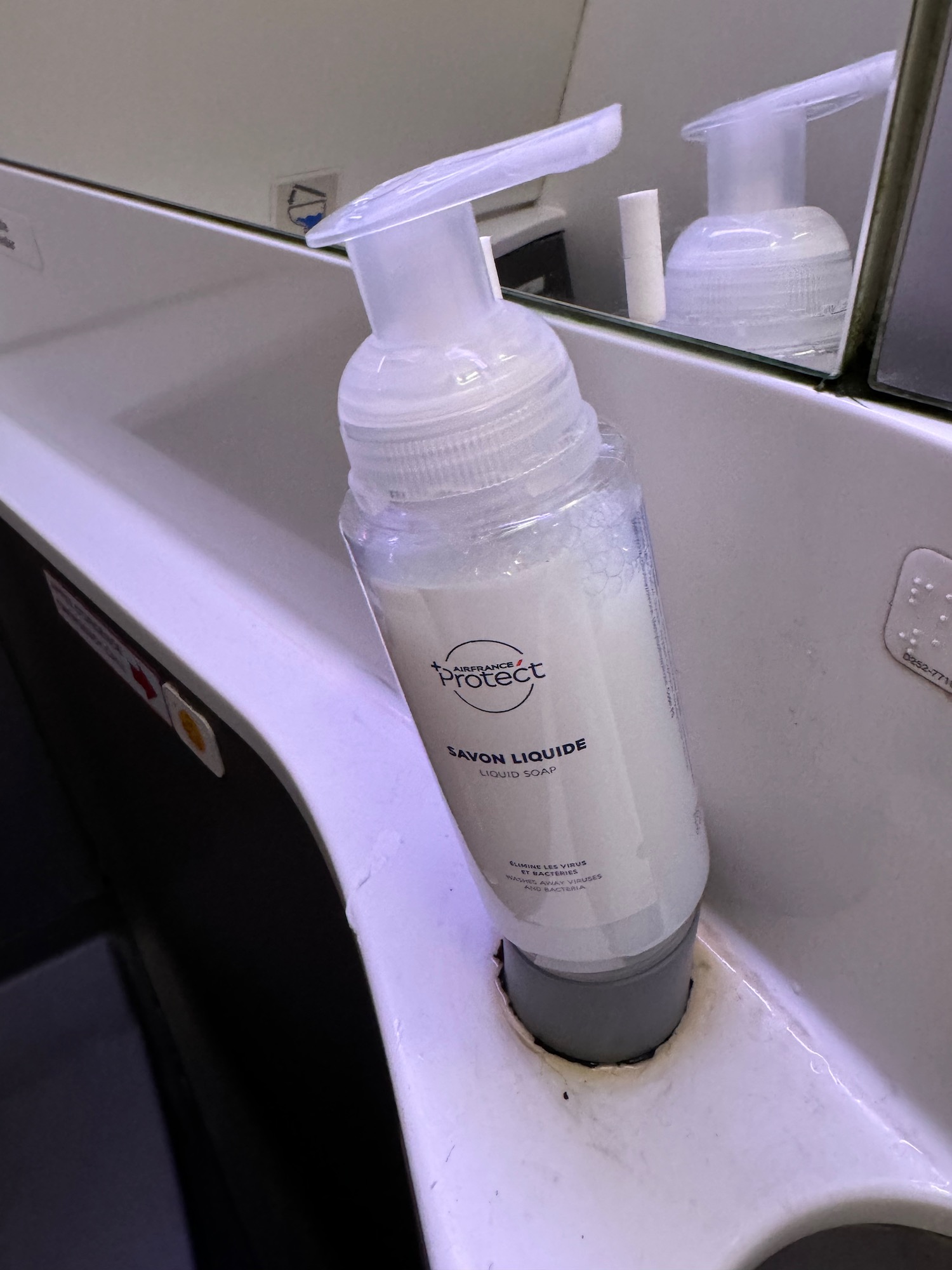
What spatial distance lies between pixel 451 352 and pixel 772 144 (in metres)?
0.14

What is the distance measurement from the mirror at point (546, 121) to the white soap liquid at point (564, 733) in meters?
0.08

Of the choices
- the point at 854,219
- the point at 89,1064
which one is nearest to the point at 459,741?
the point at 854,219

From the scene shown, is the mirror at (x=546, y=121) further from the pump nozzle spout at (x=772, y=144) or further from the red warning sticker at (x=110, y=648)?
the red warning sticker at (x=110, y=648)

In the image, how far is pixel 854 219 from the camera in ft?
0.76

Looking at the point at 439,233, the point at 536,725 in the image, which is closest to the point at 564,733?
the point at 536,725

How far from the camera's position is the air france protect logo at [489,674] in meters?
0.20

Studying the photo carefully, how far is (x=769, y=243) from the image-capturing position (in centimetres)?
25

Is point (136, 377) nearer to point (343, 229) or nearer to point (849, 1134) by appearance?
point (343, 229)

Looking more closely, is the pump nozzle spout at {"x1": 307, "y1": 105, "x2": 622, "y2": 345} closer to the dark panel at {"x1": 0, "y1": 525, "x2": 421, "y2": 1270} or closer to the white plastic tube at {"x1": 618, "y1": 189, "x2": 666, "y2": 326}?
the white plastic tube at {"x1": 618, "y1": 189, "x2": 666, "y2": 326}

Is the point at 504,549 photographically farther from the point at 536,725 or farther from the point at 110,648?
the point at 110,648

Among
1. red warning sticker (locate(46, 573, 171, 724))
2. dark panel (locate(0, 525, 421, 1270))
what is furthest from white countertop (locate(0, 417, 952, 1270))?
red warning sticker (locate(46, 573, 171, 724))

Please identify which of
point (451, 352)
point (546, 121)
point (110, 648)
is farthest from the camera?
point (110, 648)

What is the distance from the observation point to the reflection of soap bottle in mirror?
0.24 m

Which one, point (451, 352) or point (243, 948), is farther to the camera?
point (243, 948)
